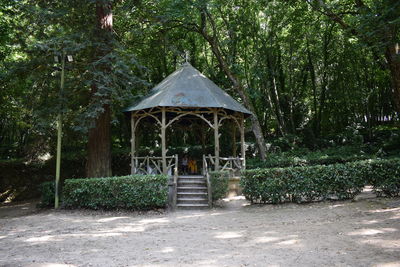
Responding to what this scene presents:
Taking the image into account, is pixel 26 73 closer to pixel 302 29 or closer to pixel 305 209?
pixel 305 209

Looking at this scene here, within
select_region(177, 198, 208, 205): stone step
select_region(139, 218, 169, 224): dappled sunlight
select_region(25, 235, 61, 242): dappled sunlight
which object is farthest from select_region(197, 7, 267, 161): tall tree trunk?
select_region(25, 235, 61, 242): dappled sunlight

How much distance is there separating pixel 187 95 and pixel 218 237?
294 inches

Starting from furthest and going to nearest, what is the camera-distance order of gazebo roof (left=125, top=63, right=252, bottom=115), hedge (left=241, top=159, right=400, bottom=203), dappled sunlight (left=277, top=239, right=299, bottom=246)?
gazebo roof (left=125, top=63, right=252, bottom=115), hedge (left=241, top=159, right=400, bottom=203), dappled sunlight (left=277, top=239, right=299, bottom=246)

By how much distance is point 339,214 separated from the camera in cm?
874

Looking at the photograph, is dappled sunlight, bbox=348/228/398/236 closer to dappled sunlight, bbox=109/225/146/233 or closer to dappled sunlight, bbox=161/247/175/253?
dappled sunlight, bbox=161/247/175/253

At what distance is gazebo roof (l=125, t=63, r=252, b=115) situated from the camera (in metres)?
12.9

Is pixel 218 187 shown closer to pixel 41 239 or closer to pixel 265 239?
pixel 265 239

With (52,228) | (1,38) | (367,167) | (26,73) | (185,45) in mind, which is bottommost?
(52,228)

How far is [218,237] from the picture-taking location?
7.04 m

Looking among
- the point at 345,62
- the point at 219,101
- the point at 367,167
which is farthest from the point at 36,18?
the point at 345,62

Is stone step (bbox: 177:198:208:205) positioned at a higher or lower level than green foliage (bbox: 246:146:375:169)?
lower

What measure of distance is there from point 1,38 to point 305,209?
43.1 ft

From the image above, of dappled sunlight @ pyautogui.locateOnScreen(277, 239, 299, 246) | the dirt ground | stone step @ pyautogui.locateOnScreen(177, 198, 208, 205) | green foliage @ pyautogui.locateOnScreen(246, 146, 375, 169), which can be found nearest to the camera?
the dirt ground

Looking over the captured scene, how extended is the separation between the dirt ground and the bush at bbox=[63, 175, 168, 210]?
408 mm
